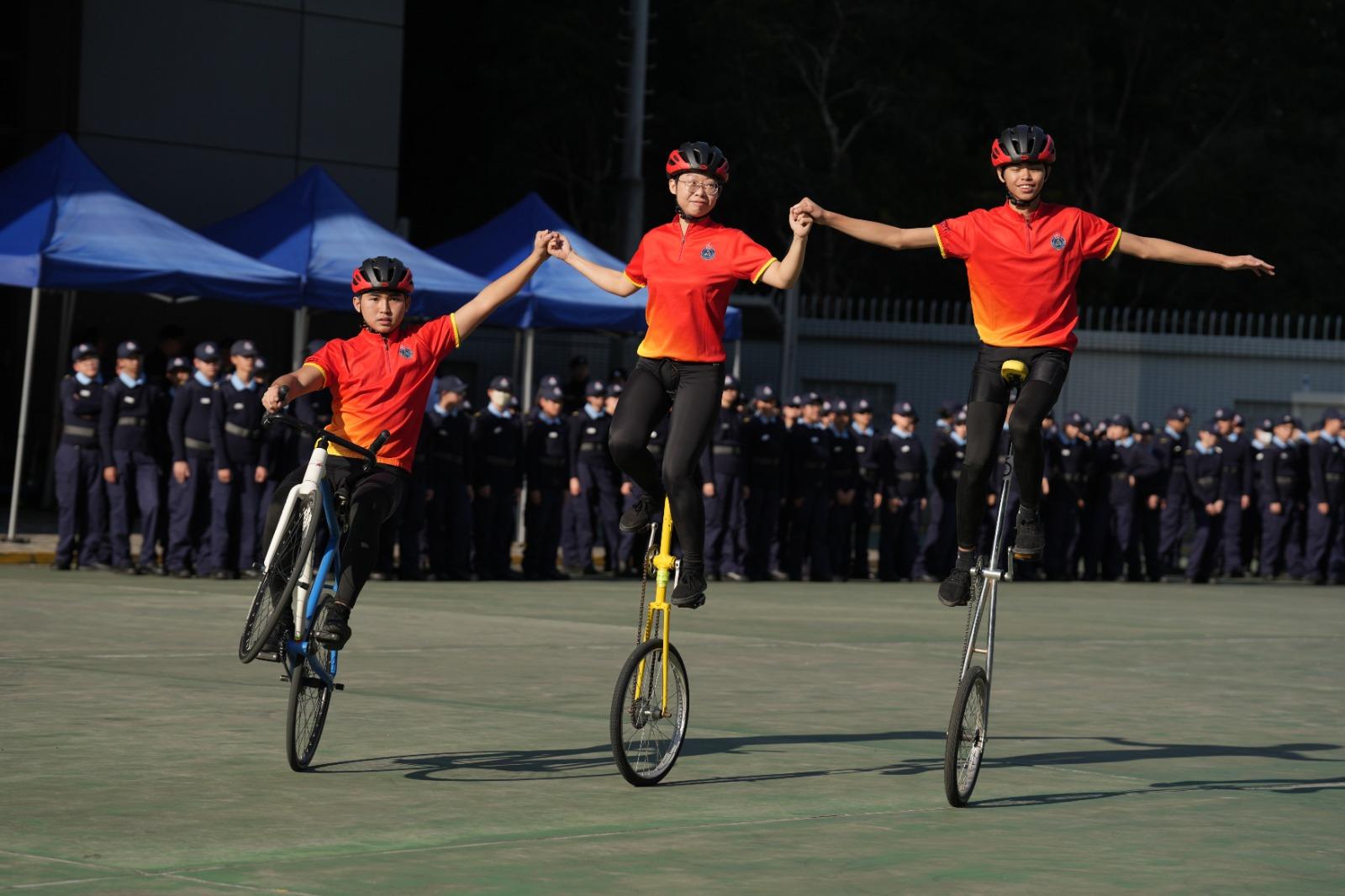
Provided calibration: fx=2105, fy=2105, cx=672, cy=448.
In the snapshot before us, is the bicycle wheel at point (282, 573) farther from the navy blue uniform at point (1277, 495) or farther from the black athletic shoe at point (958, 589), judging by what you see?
the navy blue uniform at point (1277, 495)

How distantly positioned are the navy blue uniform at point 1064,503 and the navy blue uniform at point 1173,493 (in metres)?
1.32

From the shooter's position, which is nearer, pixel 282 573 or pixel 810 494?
pixel 282 573

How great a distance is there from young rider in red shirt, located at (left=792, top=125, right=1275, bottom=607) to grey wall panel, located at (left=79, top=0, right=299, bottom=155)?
20.1 meters

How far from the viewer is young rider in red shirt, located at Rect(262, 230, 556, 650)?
9055mm

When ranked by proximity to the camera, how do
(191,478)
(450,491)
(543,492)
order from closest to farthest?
(191,478)
(450,491)
(543,492)

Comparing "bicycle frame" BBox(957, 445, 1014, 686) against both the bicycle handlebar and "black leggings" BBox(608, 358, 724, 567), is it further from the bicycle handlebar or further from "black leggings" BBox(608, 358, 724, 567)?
the bicycle handlebar

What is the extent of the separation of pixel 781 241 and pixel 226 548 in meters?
30.6

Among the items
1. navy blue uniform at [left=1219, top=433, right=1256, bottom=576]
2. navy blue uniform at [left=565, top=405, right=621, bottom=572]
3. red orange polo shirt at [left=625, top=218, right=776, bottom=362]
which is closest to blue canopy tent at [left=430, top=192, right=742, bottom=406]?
navy blue uniform at [left=565, top=405, right=621, bottom=572]

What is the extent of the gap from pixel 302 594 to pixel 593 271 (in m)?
2.05

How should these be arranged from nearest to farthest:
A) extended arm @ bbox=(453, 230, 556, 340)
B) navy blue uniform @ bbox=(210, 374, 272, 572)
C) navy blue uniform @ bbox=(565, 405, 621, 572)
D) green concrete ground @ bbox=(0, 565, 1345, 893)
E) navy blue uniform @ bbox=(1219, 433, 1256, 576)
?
green concrete ground @ bbox=(0, 565, 1345, 893)
extended arm @ bbox=(453, 230, 556, 340)
navy blue uniform @ bbox=(210, 374, 272, 572)
navy blue uniform @ bbox=(565, 405, 621, 572)
navy blue uniform @ bbox=(1219, 433, 1256, 576)

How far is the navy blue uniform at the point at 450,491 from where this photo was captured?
2053 cm

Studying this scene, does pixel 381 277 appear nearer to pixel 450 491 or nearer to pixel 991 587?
pixel 991 587

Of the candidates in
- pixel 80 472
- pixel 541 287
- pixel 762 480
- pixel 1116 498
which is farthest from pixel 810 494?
pixel 80 472

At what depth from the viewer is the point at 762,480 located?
2291 cm
